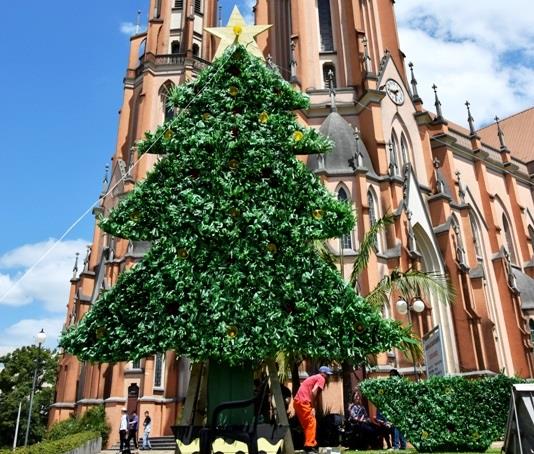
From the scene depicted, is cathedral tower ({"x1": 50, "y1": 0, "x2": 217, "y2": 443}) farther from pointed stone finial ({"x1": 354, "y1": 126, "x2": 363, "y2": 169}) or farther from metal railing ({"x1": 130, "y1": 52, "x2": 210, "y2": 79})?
pointed stone finial ({"x1": 354, "y1": 126, "x2": 363, "y2": 169})

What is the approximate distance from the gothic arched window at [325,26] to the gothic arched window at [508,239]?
66.6 feet

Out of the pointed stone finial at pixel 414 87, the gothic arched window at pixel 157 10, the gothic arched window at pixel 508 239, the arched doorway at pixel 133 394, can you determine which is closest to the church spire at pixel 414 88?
the pointed stone finial at pixel 414 87

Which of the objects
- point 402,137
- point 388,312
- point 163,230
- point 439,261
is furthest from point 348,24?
point 163,230

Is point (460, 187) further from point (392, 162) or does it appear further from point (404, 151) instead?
point (392, 162)

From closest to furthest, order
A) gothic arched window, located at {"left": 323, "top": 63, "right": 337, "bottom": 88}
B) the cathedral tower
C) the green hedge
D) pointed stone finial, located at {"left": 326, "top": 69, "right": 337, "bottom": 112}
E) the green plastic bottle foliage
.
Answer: the green plastic bottle foliage
the green hedge
the cathedral tower
pointed stone finial, located at {"left": 326, "top": 69, "right": 337, "bottom": 112}
gothic arched window, located at {"left": 323, "top": 63, "right": 337, "bottom": 88}

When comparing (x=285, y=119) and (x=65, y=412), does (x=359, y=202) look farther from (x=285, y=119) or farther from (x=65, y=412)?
(x=65, y=412)

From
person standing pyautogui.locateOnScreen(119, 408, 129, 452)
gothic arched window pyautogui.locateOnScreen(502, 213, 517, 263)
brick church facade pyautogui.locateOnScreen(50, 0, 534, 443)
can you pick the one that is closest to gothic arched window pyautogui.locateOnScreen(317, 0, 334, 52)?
brick church facade pyautogui.locateOnScreen(50, 0, 534, 443)

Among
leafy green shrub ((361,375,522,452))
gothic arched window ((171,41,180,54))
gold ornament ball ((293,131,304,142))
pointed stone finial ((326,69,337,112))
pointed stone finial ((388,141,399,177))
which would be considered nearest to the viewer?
leafy green shrub ((361,375,522,452))

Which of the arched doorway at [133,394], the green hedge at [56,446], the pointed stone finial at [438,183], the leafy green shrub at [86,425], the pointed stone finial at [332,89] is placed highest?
the pointed stone finial at [332,89]

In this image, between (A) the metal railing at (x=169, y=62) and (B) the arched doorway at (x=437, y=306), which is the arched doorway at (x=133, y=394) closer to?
(B) the arched doorway at (x=437, y=306)

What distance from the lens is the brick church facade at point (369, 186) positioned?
82.9 feet

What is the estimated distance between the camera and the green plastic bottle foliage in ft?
29.2

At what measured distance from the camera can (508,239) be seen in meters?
40.1

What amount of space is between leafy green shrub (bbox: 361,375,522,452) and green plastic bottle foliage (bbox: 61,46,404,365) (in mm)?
1843
